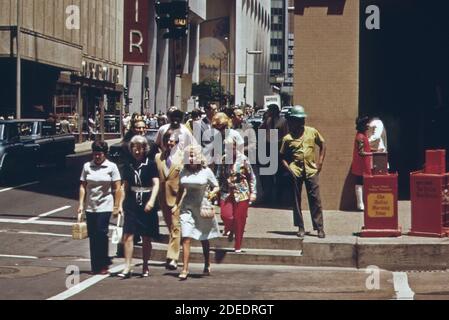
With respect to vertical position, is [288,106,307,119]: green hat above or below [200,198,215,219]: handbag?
above

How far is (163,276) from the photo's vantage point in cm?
1337

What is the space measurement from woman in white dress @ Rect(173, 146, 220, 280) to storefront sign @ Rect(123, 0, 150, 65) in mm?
9551

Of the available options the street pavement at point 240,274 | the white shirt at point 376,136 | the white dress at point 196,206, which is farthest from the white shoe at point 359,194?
the white dress at point 196,206

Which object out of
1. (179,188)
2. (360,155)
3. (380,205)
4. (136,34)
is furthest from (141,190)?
(136,34)

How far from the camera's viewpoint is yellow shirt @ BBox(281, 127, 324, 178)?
15.3m

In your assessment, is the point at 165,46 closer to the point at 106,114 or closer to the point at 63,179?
the point at 106,114

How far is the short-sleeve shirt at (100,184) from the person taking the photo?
535 inches

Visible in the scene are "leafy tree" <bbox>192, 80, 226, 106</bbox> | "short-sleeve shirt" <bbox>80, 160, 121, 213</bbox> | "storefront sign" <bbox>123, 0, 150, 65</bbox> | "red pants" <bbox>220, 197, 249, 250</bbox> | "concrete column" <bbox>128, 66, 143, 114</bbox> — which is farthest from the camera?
"concrete column" <bbox>128, 66, 143, 114</bbox>

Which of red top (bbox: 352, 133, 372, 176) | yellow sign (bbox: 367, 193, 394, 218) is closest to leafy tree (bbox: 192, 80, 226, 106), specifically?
red top (bbox: 352, 133, 372, 176)

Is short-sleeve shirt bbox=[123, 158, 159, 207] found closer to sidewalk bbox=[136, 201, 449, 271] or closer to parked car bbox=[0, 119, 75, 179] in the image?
sidewalk bbox=[136, 201, 449, 271]

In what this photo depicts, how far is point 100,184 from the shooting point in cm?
1359

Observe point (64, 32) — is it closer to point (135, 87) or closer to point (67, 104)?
point (67, 104)

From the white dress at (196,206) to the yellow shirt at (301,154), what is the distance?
92.8 inches
